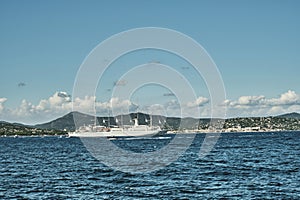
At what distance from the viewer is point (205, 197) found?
42.9 metres

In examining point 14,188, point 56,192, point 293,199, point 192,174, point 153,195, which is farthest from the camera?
point 192,174

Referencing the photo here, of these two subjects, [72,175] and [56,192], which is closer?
[56,192]

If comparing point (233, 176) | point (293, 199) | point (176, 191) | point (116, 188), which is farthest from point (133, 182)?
point (293, 199)

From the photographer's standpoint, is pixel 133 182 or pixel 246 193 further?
pixel 133 182

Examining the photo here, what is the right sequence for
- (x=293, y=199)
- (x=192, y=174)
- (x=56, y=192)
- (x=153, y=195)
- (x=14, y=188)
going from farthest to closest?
1. (x=192, y=174)
2. (x=14, y=188)
3. (x=56, y=192)
4. (x=153, y=195)
5. (x=293, y=199)

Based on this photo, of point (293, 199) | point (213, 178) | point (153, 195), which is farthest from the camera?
point (213, 178)

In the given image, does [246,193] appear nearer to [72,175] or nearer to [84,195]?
[84,195]

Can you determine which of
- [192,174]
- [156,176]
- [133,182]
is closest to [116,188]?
[133,182]

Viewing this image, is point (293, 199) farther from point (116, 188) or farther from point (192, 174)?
point (192, 174)

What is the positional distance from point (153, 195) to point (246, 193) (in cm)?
857

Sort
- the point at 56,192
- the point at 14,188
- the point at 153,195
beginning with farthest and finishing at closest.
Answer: the point at 14,188 < the point at 56,192 < the point at 153,195

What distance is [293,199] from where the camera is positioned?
40.5 m

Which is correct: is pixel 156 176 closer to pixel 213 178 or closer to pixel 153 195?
pixel 213 178

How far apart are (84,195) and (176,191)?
8827 millimetres
